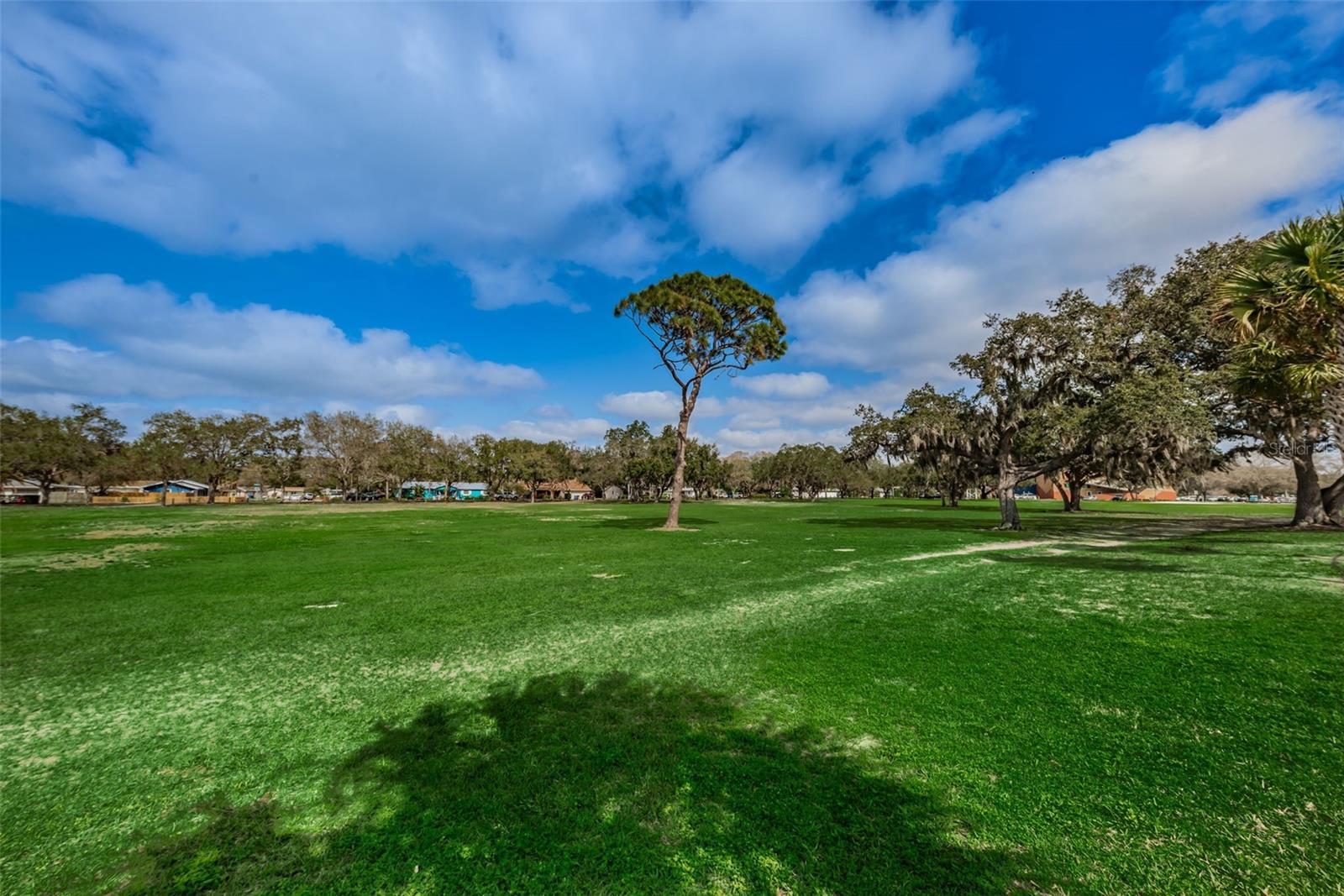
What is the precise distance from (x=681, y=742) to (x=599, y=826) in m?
1.07

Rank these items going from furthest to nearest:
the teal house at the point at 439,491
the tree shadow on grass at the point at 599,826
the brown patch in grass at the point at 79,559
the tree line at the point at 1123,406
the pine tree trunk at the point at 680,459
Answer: the teal house at the point at 439,491
the pine tree trunk at the point at 680,459
the tree line at the point at 1123,406
the brown patch in grass at the point at 79,559
the tree shadow on grass at the point at 599,826

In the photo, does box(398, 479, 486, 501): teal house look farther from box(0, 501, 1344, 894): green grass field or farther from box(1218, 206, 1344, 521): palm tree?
box(1218, 206, 1344, 521): palm tree

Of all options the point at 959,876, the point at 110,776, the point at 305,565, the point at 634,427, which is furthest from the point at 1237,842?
the point at 634,427

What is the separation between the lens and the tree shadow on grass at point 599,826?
2.53 m

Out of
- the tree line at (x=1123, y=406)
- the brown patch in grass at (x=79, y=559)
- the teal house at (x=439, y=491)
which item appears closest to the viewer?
the brown patch in grass at (x=79, y=559)

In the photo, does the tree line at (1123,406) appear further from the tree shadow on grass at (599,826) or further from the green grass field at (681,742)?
the tree shadow on grass at (599,826)

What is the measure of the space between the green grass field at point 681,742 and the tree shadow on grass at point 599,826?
0.02 m

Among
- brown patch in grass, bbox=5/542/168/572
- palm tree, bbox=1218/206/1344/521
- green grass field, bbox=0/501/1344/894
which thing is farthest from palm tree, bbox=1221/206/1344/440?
brown patch in grass, bbox=5/542/168/572

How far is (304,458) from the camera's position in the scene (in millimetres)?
72188

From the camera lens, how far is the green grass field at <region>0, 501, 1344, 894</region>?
2625 mm

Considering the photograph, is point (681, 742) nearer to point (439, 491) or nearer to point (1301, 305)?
point (1301, 305)

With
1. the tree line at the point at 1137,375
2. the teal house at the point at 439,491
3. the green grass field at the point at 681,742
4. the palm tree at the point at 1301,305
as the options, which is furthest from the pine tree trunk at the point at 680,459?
the teal house at the point at 439,491

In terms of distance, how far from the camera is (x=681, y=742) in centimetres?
388

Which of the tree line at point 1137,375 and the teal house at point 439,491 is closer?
the tree line at point 1137,375
